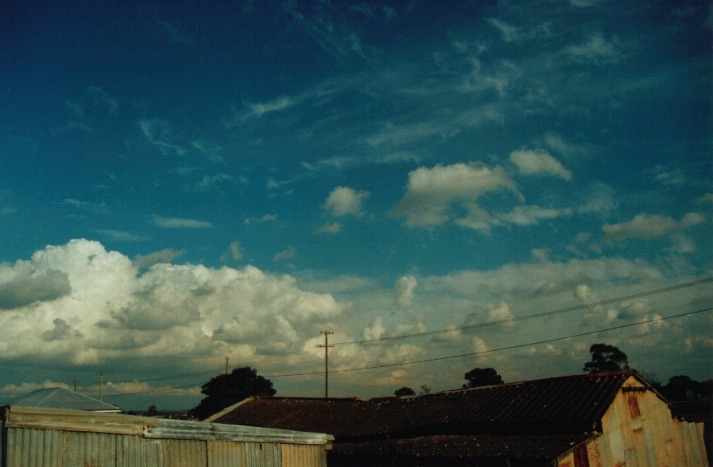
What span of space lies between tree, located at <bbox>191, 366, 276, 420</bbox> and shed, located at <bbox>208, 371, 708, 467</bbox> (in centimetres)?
3850

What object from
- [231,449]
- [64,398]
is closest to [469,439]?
[231,449]

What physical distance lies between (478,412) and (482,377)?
138ft

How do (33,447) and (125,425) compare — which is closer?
(33,447)

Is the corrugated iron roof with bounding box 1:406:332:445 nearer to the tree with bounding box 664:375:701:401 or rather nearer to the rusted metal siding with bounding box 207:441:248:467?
the rusted metal siding with bounding box 207:441:248:467

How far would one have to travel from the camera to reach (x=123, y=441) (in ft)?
36.9

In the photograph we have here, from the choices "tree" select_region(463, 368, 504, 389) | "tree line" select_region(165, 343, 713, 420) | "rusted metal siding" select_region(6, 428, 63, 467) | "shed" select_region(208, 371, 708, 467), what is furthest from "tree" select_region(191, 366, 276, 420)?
"rusted metal siding" select_region(6, 428, 63, 467)

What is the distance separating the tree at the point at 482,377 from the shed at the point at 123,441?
50.3 metres

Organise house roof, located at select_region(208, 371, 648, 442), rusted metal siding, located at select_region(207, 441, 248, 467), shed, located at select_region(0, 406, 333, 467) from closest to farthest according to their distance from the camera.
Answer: shed, located at select_region(0, 406, 333, 467), rusted metal siding, located at select_region(207, 441, 248, 467), house roof, located at select_region(208, 371, 648, 442)

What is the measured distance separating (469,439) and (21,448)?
596 inches

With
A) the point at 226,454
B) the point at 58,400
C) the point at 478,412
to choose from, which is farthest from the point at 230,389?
the point at 226,454

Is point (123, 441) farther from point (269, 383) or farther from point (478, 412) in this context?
point (269, 383)

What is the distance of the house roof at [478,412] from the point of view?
19.9 m

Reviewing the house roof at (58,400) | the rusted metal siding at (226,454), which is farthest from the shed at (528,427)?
the house roof at (58,400)

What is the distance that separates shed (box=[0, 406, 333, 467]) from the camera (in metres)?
9.71
